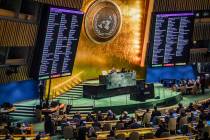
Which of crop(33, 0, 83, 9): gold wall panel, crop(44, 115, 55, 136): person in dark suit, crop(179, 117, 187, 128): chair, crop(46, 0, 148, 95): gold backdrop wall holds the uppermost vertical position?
crop(33, 0, 83, 9): gold wall panel

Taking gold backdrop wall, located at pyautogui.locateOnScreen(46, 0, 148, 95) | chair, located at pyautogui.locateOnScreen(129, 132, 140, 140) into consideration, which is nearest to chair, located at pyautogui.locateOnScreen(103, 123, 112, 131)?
chair, located at pyautogui.locateOnScreen(129, 132, 140, 140)

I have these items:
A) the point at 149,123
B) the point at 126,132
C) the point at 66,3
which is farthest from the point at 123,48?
the point at 126,132

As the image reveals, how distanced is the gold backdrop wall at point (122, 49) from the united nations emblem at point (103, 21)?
44 centimetres

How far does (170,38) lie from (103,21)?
229 inches

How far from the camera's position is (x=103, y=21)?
33.4 metres

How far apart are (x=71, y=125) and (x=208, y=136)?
608 centimetres

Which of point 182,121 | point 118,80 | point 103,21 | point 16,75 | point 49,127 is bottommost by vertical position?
point 49,127

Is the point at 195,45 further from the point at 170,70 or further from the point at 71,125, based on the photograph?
the point at 71,125

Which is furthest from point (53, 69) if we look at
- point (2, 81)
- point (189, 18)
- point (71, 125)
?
point (189, 18)

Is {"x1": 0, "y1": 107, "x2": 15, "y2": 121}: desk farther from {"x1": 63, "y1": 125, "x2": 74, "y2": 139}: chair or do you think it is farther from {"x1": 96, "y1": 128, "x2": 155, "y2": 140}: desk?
{"x1": 96, "y1": 128, "x2": 155, "y2": 140}: desk

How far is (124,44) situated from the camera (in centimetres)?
3500

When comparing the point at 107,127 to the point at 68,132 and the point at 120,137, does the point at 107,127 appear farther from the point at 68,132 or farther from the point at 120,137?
the point at 120,137

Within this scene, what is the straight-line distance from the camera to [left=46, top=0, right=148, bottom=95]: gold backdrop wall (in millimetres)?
33188

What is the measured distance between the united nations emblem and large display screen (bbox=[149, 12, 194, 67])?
17.6 ft
